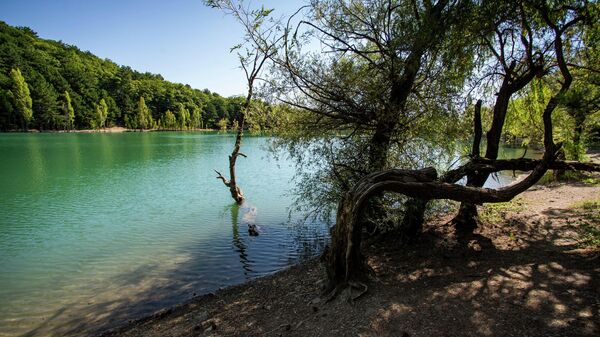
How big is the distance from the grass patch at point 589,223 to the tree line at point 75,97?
278 feet

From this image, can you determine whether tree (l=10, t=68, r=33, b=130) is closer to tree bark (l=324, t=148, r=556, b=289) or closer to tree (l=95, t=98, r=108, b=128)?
tree (l=95, t=98, r=108, b=128)

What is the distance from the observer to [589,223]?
1030cm

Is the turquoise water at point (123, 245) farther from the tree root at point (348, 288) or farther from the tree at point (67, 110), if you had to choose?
the tree at point (67, 110)

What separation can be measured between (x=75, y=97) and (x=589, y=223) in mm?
141465

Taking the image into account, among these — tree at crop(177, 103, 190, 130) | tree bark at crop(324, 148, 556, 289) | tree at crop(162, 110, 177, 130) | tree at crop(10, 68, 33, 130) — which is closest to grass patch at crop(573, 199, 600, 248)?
tree bark at crop(324, 148, 556, 289)

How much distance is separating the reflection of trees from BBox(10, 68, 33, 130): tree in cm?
11048

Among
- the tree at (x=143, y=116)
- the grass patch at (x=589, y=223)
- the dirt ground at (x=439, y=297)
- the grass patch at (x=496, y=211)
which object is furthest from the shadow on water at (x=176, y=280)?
the tree at (x=143, y=116)

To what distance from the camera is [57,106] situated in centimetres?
10975

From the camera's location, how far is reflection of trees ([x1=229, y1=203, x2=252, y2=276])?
11.9 m

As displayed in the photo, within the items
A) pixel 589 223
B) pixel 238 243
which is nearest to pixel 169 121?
pixel 238 243

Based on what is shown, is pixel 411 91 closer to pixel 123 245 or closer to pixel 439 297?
pixel 439 297

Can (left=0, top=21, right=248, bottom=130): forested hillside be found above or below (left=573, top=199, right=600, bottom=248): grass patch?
above

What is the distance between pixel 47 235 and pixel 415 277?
Result: 16.0 meters

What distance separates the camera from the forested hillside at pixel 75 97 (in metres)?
103
